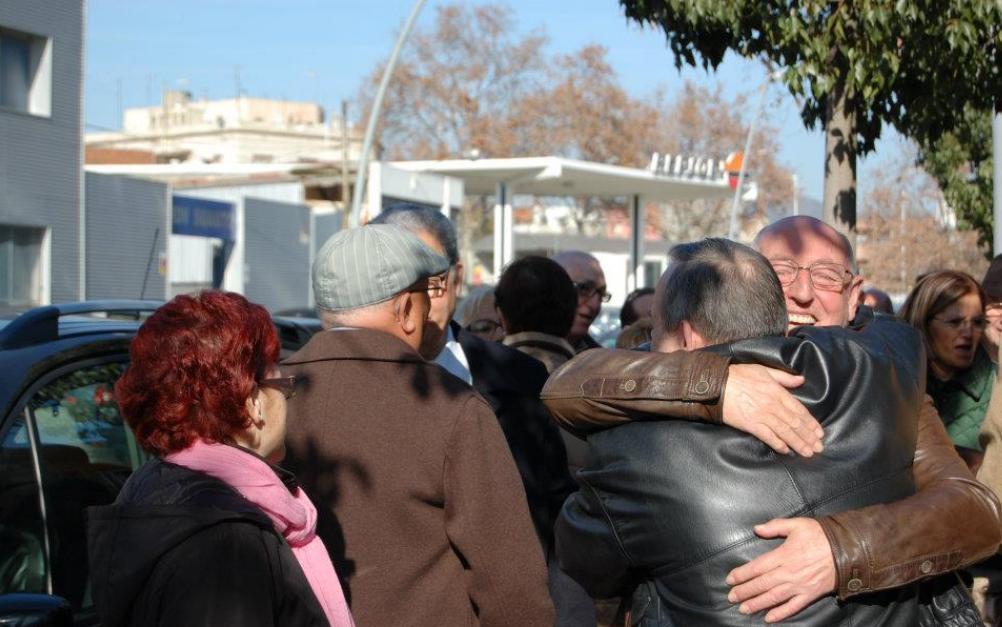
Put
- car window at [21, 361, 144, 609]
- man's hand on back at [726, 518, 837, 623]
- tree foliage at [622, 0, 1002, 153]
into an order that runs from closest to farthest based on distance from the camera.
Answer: man's hand on back at [726, 518, 837, 623] < car window at [21, 361, 144, 609] < tree foliage at [622, 0, 1002, 153]

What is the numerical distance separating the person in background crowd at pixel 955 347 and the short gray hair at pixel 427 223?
6.88 ft

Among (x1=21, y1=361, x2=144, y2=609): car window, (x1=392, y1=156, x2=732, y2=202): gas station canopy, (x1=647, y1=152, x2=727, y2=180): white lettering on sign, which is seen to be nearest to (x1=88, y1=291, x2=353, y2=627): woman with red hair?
(x1=21, y1=361, x2=144, y2=609): car window

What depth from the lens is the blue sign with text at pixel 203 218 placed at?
3111cm

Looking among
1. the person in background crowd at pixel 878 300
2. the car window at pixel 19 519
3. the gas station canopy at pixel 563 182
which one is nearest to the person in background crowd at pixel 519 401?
the car window at pixel 19 519

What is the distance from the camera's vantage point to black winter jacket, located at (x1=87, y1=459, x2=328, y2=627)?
6.79 ft

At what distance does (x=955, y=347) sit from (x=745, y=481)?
2.94 m

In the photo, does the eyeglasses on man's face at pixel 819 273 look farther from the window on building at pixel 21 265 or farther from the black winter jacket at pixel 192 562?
the window on building at pixel 21 265

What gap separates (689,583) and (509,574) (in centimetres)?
53

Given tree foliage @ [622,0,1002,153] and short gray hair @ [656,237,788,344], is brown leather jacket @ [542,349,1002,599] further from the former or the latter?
tree foliage @ [622,0,1002,153]

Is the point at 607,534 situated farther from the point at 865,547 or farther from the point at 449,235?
the point at 449,235

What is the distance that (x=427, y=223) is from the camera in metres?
4.12

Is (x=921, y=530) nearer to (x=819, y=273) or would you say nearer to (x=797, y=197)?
(x=819, y=273)

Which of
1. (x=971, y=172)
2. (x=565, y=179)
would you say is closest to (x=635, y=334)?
(x=971, y=172)

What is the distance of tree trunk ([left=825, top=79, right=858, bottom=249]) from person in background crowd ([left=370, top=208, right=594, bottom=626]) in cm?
258
